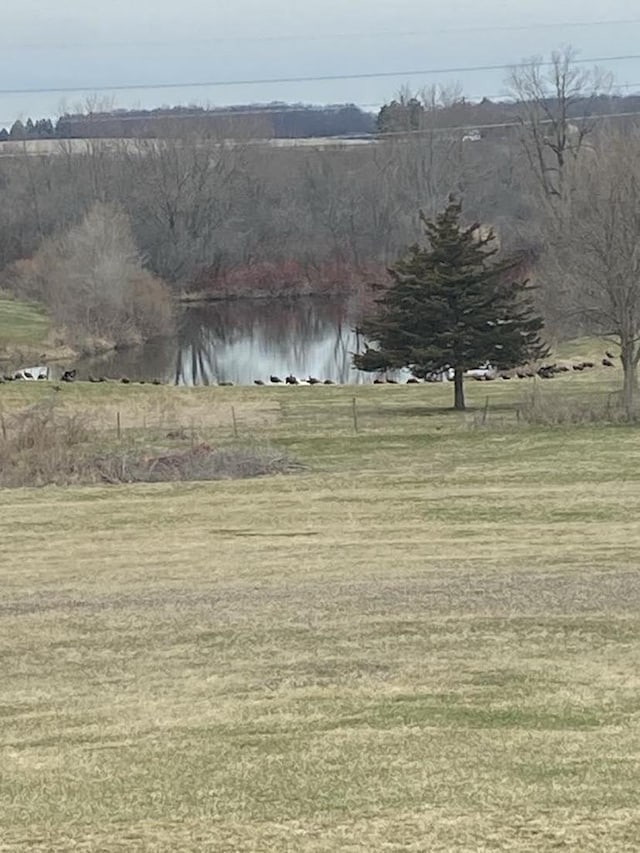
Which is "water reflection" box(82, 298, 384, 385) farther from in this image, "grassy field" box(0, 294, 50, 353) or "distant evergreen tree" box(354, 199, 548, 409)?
"distant evergreen tree" box(354, 199, 548, 409)

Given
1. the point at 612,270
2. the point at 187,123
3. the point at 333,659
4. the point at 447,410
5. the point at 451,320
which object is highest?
A: the point at 187,123

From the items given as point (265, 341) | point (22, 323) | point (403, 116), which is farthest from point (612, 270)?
point (403, 116)

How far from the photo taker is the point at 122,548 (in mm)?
18953

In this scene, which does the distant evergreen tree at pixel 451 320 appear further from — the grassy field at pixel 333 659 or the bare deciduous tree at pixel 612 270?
the grassy field at pixel 333 659

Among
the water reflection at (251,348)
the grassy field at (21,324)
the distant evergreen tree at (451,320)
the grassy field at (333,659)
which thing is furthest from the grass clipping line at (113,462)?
the grassy field at (21,324)

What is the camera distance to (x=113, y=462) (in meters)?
25.5

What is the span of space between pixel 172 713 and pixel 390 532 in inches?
367

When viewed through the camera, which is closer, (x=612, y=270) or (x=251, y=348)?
(x=612, y=270)

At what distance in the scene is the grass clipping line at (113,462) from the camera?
81.4 ft

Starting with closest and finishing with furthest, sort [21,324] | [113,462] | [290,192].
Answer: [113,462]
[21,324]
[290,192]

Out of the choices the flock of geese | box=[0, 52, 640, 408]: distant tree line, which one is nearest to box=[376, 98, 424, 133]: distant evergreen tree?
box=[0, 52, 640, 408]: distant tree line

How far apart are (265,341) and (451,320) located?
33077mm

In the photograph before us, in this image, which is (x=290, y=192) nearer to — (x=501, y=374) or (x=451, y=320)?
(x=501, y=374)

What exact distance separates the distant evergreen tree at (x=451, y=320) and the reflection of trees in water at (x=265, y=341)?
17.4 metres
